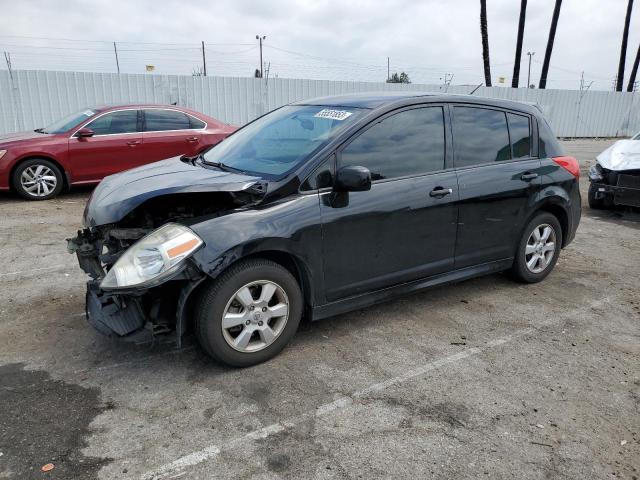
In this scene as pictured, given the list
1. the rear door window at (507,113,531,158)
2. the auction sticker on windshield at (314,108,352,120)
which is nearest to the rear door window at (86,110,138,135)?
the auction sticker on windshield at (314,108,352,120)

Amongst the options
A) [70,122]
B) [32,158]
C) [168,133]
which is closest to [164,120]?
[168,133]

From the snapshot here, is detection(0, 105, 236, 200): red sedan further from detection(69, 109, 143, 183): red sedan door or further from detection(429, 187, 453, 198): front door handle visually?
detection(429, 187, 453, 198): front door handle

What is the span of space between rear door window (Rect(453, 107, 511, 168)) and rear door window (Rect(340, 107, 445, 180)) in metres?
0.19

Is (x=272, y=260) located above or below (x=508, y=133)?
below

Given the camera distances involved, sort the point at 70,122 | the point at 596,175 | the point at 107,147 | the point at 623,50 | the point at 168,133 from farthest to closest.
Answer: the point at 623,50 → the point at 168,133 → the point at 70,122 → the point at 107,147 → the point at 596,175

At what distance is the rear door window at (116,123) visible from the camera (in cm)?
881

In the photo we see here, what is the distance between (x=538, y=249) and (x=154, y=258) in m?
3.57

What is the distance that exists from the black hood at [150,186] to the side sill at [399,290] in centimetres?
101

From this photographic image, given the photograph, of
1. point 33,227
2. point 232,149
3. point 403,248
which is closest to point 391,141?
point 403,248

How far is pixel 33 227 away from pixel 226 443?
18.3 feet

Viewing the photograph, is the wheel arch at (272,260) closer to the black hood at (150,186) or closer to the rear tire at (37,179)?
the black hood at (150,186)

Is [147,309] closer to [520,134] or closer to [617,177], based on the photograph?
[520,134]

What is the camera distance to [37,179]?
8539 millimetres

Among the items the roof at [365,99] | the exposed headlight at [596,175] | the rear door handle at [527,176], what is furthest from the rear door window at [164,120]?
the exposed headlight at [596,175]
